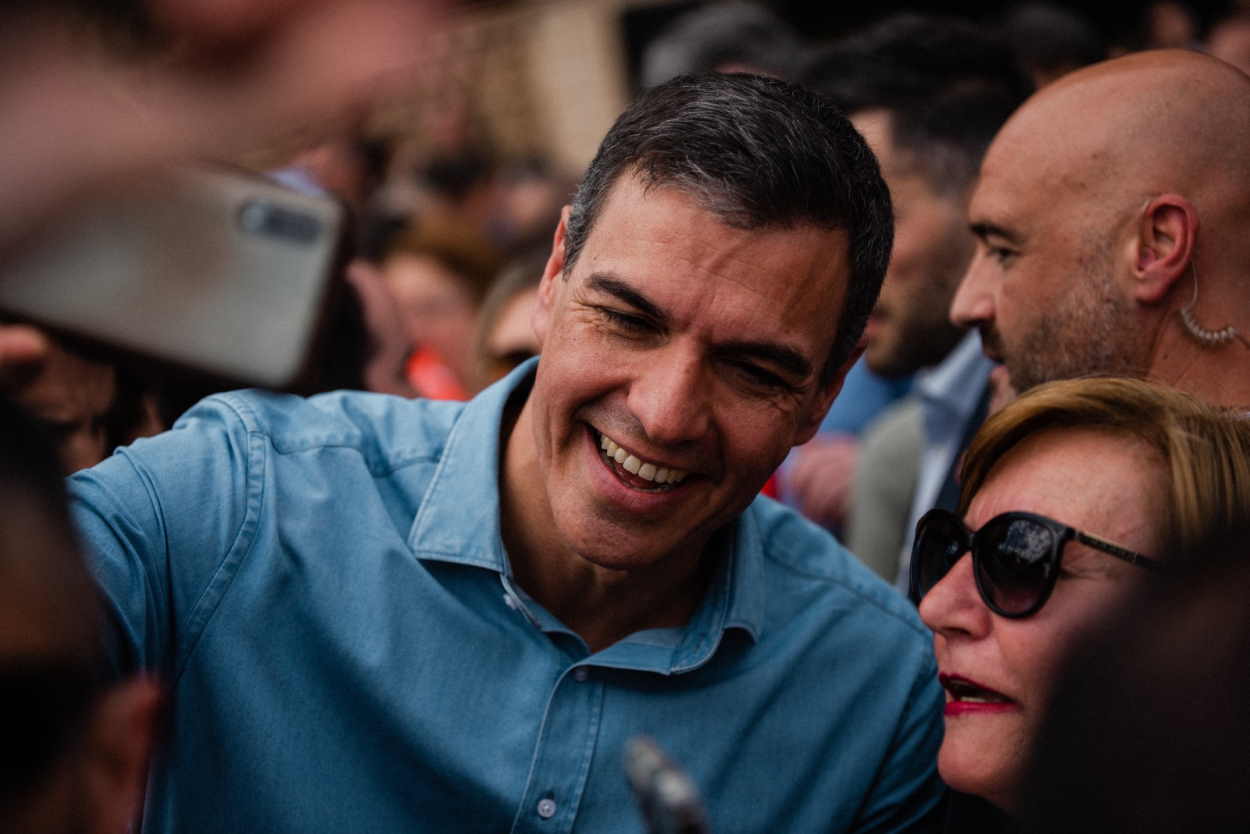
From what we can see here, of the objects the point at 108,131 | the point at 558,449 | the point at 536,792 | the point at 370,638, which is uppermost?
the point at 108,131

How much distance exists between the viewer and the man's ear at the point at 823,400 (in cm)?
268

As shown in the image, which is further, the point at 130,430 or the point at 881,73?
the point at 881,73

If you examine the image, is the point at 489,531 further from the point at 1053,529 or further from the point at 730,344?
the point at 1053,529

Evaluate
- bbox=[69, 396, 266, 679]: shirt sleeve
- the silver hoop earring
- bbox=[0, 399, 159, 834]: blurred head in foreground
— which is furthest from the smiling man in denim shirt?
bbox=[0, 399, 159, 834]: blurred head in foreground

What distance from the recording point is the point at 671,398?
2.37 meters

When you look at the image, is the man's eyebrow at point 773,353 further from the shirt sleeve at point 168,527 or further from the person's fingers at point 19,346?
the person's fingers at point 19,346

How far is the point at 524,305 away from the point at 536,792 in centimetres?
247

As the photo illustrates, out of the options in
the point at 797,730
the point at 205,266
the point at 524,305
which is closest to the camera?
the point at 205,266

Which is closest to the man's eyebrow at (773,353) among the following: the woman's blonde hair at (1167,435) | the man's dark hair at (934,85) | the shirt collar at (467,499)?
the woman's blonde hair at (1167,435)

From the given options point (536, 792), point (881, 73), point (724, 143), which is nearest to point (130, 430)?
point (536, 792)

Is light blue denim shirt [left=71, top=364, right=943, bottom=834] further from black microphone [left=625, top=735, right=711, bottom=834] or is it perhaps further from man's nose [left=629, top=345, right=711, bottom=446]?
black microphone [left=625, top=735, right=711, bottom=834]

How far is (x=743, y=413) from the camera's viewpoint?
248 centimetres

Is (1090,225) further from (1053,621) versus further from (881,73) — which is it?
(881,73)

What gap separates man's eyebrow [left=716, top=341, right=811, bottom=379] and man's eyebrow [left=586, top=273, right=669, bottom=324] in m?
0.12
